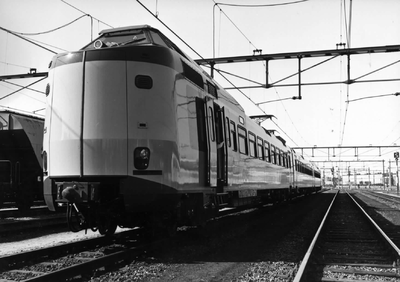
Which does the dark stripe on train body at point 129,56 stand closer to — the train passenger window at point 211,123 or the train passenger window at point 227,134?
the train passenger window at point 211,123

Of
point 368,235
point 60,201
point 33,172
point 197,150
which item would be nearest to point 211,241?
point 197,150

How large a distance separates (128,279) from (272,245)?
404 cm

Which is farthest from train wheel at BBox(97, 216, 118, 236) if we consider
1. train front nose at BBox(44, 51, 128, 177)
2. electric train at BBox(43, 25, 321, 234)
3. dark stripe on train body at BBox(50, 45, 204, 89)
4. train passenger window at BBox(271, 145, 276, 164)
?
train passenger window at BBox(271, 145, 276, 164)

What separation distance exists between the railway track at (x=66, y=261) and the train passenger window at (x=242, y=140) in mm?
4435

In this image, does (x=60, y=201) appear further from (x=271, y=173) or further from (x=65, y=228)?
(x=271, y=173)

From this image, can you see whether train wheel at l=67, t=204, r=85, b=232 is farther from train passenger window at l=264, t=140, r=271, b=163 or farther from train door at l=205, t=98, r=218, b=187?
train passenger window at l=264, t=140, r=271, b=163

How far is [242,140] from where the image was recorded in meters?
11.8

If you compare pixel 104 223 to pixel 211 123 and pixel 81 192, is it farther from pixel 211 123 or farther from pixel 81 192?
pixel 211 123

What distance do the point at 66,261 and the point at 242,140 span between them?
6.42 metres

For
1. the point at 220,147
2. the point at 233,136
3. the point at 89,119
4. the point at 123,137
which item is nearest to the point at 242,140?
the point at 233,136

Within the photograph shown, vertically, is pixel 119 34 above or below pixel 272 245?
above

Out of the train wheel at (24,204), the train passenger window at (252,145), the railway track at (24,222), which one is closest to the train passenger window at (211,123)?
the railway track at (24,222)

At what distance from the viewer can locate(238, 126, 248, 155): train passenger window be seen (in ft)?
37.6

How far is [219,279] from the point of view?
584cm
